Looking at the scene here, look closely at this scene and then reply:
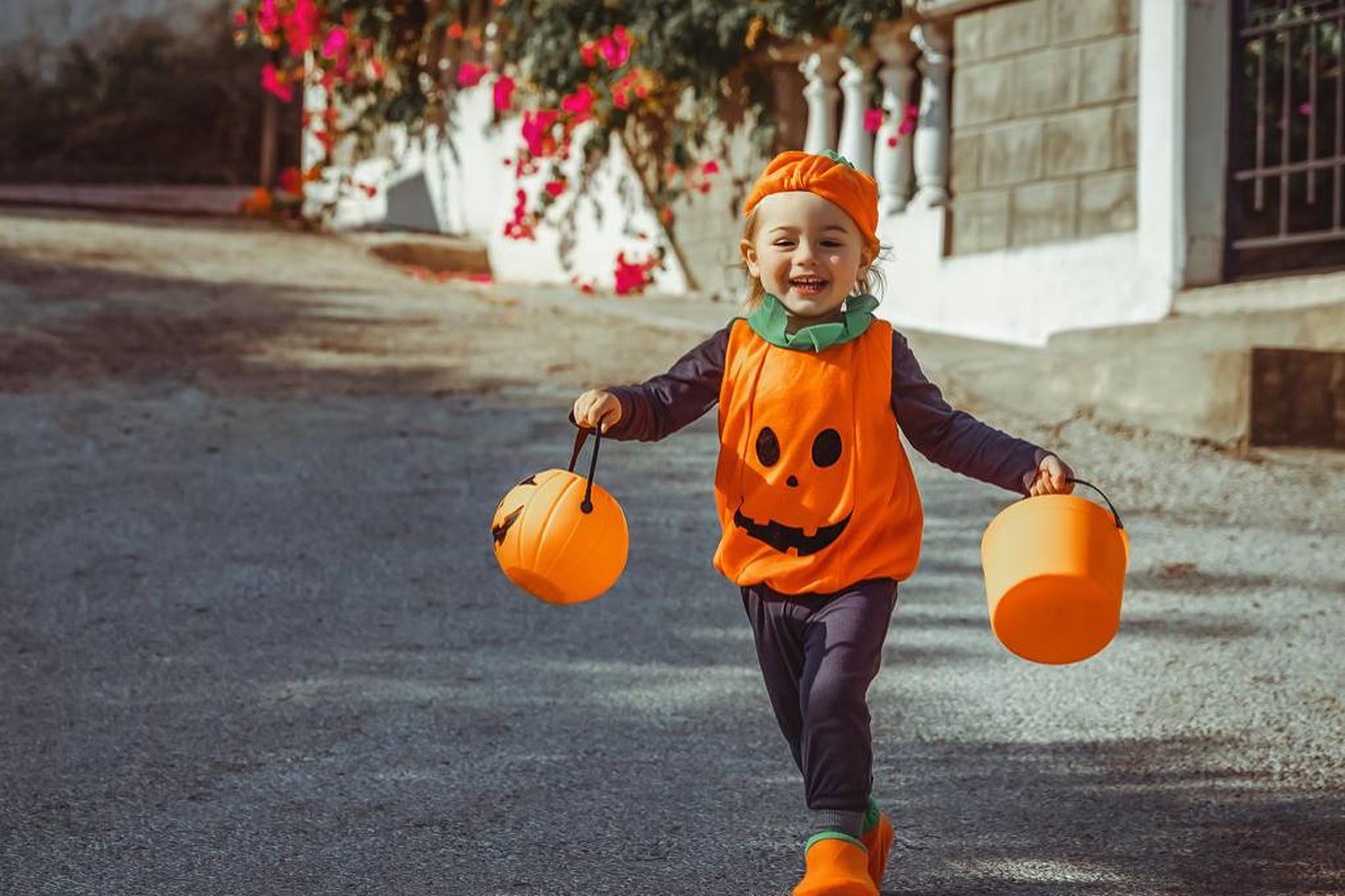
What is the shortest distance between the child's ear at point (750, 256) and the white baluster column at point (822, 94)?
17.9ft

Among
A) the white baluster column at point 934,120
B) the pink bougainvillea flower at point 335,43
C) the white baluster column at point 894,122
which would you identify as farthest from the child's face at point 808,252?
the pink bougainvillea flower at point 335,43

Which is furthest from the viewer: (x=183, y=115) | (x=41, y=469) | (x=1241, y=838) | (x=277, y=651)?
(x=183, y=115)

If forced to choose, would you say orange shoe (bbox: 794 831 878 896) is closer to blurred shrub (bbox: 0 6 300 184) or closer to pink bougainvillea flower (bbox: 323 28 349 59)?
pink bougainvillea flower (bbox: 323 28 349 59)

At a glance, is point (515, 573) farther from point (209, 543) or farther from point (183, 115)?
point (183, 115)

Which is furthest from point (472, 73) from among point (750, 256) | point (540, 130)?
point (750, 256)

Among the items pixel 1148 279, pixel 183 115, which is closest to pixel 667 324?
pixel 1148 279

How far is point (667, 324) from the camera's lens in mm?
7730

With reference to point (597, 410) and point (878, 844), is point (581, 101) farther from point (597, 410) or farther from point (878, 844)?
point (878, 844)

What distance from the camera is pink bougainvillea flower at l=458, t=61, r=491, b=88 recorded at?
10688mm

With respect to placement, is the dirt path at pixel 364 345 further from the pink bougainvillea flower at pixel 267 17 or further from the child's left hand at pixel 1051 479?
the child's left hand at pixel 1051 479

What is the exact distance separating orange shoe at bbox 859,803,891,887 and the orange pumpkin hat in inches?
34.4

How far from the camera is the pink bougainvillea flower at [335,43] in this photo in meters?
11.1

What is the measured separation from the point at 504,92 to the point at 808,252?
7.85 metres

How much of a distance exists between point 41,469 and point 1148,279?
4042 mm
